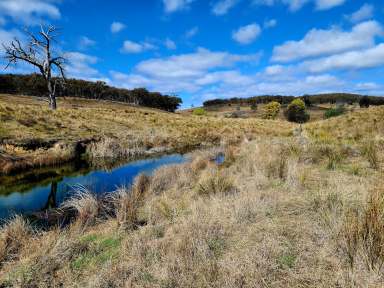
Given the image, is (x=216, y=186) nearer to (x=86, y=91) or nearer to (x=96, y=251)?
(x=96, y=251)

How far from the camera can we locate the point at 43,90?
75.2 metres

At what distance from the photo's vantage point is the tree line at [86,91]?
73.6 metres

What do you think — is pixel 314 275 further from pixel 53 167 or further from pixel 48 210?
pixel 53 167

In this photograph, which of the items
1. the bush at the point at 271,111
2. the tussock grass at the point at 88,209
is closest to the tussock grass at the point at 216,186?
the tussock grass at the point at 88,209

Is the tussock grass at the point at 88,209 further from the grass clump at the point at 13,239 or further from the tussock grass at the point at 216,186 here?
the tussock grass at the point at 216,186

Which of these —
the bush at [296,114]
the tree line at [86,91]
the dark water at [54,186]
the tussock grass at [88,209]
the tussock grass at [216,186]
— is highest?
the tree line at [86,91]

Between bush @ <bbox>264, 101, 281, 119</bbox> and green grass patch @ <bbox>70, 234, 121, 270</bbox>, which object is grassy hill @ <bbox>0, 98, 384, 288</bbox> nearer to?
green grass patch @ <bbox>70, 234, 121, 270</bbox>

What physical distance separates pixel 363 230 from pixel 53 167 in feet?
45.6

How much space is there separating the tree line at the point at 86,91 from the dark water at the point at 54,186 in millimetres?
66053

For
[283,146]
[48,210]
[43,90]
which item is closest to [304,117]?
[43,90]

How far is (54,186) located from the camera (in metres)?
11.5

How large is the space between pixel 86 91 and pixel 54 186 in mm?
85358

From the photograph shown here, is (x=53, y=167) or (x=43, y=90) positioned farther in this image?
(x=43, y=90)

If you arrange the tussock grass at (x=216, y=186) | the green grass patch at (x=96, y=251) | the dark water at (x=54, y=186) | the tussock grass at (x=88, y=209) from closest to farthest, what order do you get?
the green grass patch at (x=96, y=251)
the tussock grass at (x=88, y=209)
the tussock grass at (x=216, y=186)
the dark water at (x=54, y=186)
